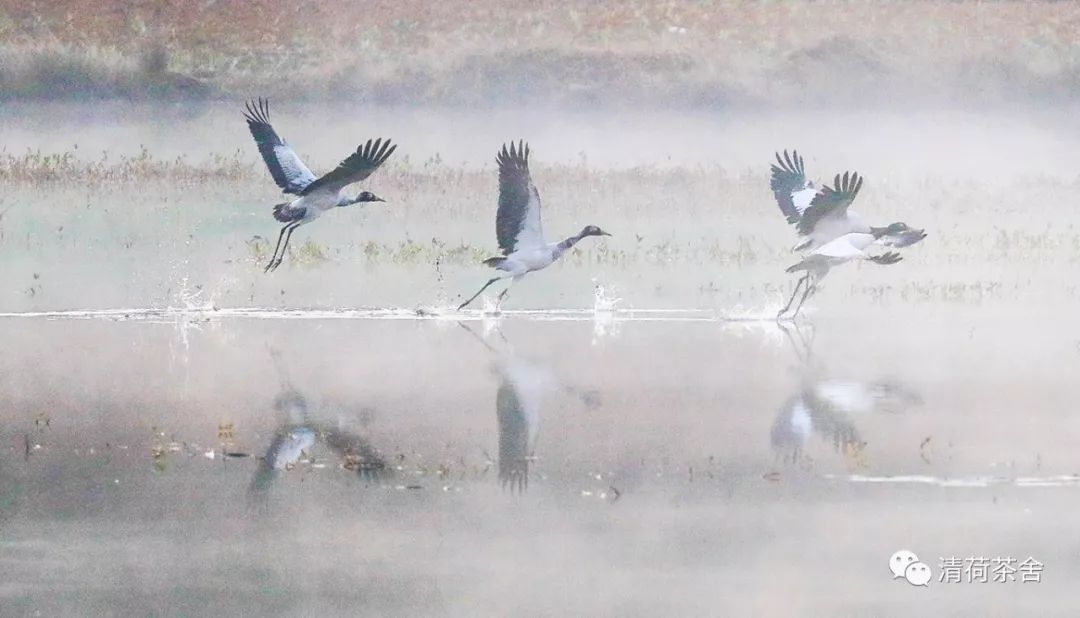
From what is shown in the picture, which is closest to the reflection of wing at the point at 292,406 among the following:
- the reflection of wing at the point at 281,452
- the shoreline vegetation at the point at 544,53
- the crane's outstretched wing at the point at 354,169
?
the reflection of wing at the point at 281,452

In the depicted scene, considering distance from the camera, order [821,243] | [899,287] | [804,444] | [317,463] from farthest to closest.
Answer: [899,287], [821,243], [804,444], [317,463]

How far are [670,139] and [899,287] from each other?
625cm

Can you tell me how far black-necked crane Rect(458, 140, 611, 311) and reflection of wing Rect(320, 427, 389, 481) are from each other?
3355mm

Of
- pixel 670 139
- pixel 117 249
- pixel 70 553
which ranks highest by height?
pixel 670 139

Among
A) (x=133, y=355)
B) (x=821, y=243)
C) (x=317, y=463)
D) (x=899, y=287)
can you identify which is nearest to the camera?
(x=317, y=463)

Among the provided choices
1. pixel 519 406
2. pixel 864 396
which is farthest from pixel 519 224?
pixel 864 396

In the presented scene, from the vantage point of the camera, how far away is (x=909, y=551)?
7047 mm

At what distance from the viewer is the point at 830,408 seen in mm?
9648

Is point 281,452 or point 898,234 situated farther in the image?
point 898,234

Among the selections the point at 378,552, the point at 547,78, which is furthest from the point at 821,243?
the point at 547,78

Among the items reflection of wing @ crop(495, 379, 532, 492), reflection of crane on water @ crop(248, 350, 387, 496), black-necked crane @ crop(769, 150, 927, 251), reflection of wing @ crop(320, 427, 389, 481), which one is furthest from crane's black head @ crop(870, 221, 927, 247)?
reflection of wing @ crop(320, 427, 389, 481)

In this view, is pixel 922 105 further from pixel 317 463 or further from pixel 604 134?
pixel 317 463

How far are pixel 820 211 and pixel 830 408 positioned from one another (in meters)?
3.50

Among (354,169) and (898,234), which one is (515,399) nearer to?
(354,169)
